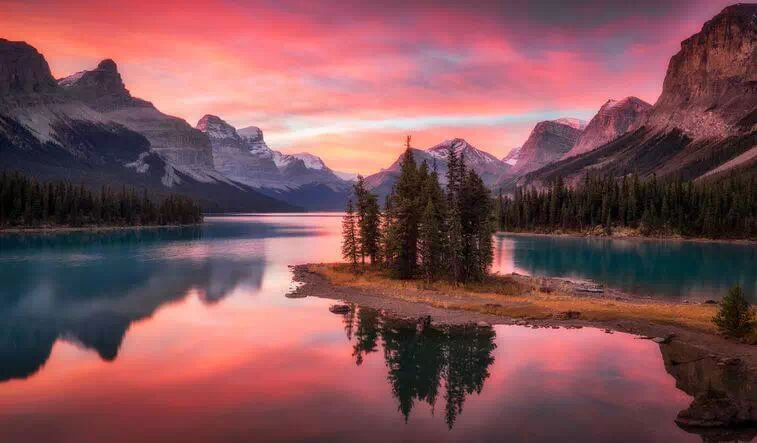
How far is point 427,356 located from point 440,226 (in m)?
34.7

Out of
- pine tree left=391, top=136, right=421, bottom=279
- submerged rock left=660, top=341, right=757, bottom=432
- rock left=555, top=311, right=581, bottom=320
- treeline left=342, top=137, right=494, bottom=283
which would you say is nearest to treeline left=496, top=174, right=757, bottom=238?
treeline left=342, top=137, right=494, bottom=283

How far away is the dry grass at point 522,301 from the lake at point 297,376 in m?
5.80

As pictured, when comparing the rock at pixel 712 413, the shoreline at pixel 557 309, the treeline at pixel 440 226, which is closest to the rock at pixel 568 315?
A: the shoreline at pixel 557 309

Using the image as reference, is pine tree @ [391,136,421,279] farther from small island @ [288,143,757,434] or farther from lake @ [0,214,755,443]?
lake @ [0,214,755,443]

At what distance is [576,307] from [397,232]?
89.5 feet

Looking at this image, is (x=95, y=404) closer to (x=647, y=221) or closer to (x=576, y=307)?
(x=576, y=307)

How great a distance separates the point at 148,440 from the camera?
83.8ft

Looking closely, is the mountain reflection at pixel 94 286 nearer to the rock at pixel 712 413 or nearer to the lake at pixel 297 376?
the lake at pixel 297 376

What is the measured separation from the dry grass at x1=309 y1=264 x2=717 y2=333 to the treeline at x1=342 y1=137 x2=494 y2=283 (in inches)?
123

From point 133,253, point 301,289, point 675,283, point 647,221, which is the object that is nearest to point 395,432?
point 301,289

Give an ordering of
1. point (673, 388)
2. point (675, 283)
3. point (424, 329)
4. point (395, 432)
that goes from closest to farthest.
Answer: point (395, 432) < point (673, 388) < point (424, 329) < point (675, 283)

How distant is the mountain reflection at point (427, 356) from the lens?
32.3 metres

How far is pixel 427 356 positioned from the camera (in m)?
39.4

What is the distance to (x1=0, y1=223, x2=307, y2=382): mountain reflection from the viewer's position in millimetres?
44812
